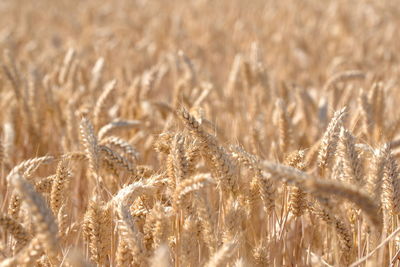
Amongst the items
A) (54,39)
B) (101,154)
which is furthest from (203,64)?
(101,154)

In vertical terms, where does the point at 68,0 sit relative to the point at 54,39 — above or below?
above

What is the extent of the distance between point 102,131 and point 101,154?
43cm

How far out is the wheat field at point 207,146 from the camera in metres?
1.39

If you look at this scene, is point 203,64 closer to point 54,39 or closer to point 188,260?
point 54,39

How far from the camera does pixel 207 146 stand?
152 cm

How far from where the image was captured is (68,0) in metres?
10.2

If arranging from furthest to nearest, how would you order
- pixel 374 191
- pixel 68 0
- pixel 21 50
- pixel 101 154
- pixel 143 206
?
pixel 68 0
pixel 21 50
pixel 101 154
pixel 143 206
pixel 374 191

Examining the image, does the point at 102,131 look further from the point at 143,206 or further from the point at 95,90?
the point at 95,90

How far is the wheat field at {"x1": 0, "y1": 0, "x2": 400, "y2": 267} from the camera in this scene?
4.55 ft

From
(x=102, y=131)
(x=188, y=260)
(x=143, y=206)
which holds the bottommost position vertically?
(x=188, y=260)

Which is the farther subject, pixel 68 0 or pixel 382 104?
pixel 68 0

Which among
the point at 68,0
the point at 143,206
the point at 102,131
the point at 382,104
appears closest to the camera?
the point at 143,206

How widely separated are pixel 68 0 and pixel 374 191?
9.79m

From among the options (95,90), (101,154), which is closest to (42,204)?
(101,154)
